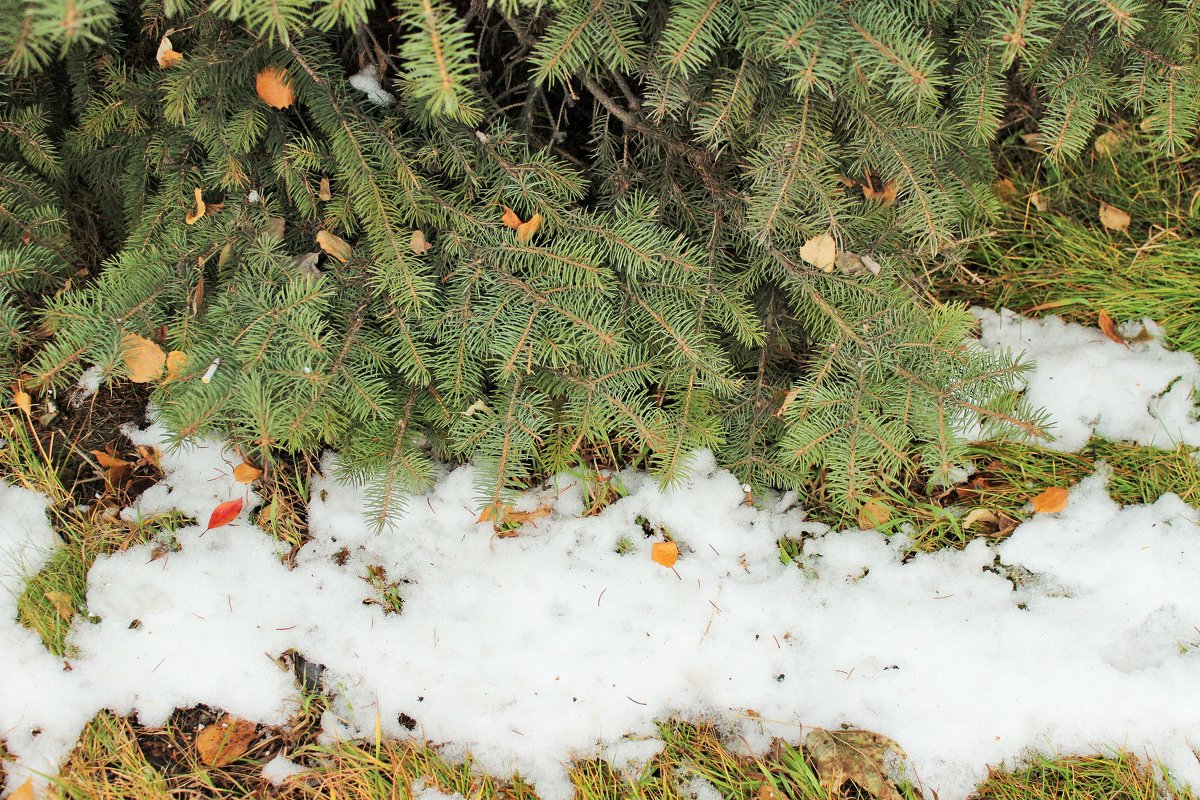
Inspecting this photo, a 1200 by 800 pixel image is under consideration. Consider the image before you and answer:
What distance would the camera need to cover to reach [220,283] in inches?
62.2

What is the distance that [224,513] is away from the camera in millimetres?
1764

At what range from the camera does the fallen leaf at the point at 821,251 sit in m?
1.60

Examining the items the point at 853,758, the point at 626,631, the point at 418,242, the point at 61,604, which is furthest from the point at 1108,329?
the point at 61,604

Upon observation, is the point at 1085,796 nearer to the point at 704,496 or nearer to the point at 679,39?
the point at 704,496

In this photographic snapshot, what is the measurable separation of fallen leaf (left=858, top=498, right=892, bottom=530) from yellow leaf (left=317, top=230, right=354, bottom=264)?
4.23ft

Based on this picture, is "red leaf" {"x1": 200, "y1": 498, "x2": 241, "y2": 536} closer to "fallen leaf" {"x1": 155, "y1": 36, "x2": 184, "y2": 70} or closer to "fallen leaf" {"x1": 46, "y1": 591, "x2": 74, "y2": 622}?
"fallen leaf" {"x1": 46, "y1": 591, "x2": 74, "y2": 622}

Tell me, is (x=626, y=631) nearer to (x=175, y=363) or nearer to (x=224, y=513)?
(x=224, y=513)

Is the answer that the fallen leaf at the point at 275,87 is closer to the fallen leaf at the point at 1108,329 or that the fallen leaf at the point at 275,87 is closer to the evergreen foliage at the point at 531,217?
the evergreen foliage at the point at 531,217

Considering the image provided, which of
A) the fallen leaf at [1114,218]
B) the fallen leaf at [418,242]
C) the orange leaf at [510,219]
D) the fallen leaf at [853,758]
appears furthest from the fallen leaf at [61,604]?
the fallen leaf at [1114,218]

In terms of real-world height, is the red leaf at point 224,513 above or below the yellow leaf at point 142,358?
below

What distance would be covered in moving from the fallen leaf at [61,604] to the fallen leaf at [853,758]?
1.62m

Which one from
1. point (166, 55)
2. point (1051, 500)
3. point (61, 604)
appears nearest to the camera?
point (166, 55)

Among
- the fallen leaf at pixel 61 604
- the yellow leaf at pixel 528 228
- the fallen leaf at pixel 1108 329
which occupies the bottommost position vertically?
the fallen leaf at pixel 61 604

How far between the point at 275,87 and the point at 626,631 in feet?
4.33
